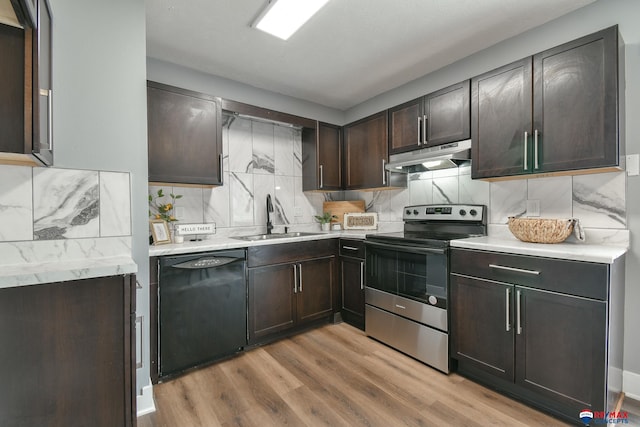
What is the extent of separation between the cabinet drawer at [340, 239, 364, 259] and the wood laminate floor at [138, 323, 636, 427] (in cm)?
86

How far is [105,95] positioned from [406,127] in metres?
2.33

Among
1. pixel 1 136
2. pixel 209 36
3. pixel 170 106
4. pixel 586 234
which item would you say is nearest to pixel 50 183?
pixel 1 136

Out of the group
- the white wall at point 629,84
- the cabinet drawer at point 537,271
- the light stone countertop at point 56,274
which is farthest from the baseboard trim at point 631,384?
the light stone countertop at point 56,274

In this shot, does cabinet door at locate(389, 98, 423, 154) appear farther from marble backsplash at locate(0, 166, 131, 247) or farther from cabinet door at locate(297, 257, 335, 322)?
marble backsplash at locate(0, 166, 131, 247)

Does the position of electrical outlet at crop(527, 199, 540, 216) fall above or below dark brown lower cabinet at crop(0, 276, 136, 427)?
above

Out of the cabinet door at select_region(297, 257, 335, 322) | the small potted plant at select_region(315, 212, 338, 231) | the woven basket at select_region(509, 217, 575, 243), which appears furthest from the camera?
the small potted plant at select_region(315, 212, 338, 231)

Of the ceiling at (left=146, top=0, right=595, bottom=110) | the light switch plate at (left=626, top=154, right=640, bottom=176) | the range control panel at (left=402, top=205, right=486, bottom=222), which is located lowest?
the range control panel at (left=402, top=205, right=486, bottom=222)

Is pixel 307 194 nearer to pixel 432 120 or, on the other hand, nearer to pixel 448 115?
pixel 432 120

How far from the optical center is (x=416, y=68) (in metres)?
2.76

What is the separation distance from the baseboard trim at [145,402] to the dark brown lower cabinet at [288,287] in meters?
0.80

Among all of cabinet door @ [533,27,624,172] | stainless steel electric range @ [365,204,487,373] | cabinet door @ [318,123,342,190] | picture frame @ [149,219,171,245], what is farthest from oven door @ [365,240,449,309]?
picture frame @ [149,219,171,245]

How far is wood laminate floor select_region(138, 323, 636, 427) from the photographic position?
1644 mm

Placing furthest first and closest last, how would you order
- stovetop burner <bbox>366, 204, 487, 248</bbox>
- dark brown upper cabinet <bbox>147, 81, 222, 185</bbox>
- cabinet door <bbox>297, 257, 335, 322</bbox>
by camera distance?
cabinet door <bbox>297, 257, 335, 322</bbox>
stovetop burner <bbox>366, 204, 487, 248</bbox>
dark brown upper cabinet <bbox>147, 81, 222, 185</bbox>

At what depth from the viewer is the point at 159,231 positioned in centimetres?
231
